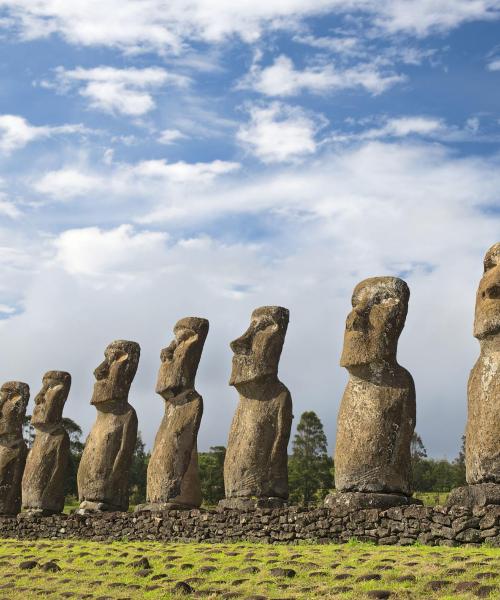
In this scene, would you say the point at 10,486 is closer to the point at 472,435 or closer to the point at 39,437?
the point at 39,437

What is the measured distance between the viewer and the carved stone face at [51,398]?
74.3 feet

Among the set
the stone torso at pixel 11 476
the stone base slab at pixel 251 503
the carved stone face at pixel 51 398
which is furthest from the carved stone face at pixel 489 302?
the stone torso at pixel 11 476

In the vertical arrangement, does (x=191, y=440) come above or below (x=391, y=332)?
below

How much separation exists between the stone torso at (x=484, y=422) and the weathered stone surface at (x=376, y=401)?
1.58m

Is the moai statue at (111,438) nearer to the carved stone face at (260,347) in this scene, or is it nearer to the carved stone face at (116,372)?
the carved stone face at (116,372)

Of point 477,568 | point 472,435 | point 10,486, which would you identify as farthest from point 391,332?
point 10,486

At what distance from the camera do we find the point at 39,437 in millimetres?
22641

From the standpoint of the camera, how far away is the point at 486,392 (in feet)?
43.0

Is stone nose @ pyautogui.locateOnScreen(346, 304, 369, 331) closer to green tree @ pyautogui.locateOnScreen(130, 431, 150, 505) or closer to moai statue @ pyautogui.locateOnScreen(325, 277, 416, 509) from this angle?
moai statue @ pyautogui.locateOnScreen(325, 277, 416, 509)

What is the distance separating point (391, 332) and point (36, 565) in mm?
6523

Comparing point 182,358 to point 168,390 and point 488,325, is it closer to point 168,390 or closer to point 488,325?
point 168,390

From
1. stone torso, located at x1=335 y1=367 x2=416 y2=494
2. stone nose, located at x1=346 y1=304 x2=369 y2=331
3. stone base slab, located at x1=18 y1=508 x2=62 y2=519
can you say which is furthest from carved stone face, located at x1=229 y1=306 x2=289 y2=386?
stone base slab, located at x1=18 y1=508 x2=62 y2=519

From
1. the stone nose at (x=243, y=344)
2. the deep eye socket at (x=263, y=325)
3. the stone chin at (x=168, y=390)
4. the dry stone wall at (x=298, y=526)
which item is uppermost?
the deep eye socket at (x=263, y=325)

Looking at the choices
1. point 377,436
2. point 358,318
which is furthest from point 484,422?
point 358,318
